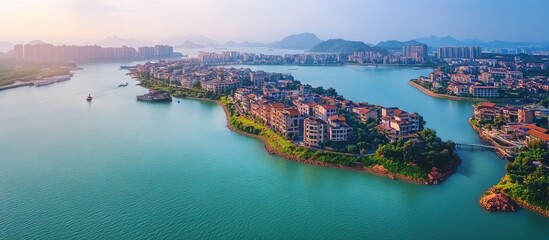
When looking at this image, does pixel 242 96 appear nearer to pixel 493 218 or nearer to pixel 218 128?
pixel 218 128

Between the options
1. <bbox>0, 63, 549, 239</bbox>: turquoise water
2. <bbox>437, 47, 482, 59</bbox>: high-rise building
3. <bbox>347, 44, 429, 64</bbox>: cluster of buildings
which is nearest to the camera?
<bbox>0, 63, 549, 239</bbox>: turquoise water

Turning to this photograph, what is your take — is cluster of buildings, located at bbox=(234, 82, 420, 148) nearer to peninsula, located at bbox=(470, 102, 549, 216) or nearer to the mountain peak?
peninsula, located at bbox=(470, 102, 549, 216)

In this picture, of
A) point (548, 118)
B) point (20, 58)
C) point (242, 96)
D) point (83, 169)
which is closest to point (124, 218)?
point (83, 169)

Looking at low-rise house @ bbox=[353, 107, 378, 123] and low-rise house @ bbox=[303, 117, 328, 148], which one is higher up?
low-rise house @ bbox=[353, 107, 378, 123]

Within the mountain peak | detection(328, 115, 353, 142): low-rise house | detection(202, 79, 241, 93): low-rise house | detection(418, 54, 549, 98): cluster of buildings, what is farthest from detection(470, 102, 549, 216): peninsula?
the mountain peak

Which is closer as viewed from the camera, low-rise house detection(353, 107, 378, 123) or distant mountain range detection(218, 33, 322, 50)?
low-rise house detection(353, 107, 378, 123)

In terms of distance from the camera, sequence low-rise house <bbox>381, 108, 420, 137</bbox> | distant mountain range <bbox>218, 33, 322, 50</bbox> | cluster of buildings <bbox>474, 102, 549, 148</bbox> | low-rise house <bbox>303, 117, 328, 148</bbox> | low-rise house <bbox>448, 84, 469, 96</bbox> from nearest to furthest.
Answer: low-rise house <bbox>303, 117, 328, 148</bbox>, cluster of buildings <bbox>474, 102, 549, 148</bbox>, low-rise house <bbox>381, 108, 420, 137</bbox>, low-rise house <bbox>448, 84, 469, 96</bbox>, distant mountain range <bbox>218, 33, 322, 50</bbox>
